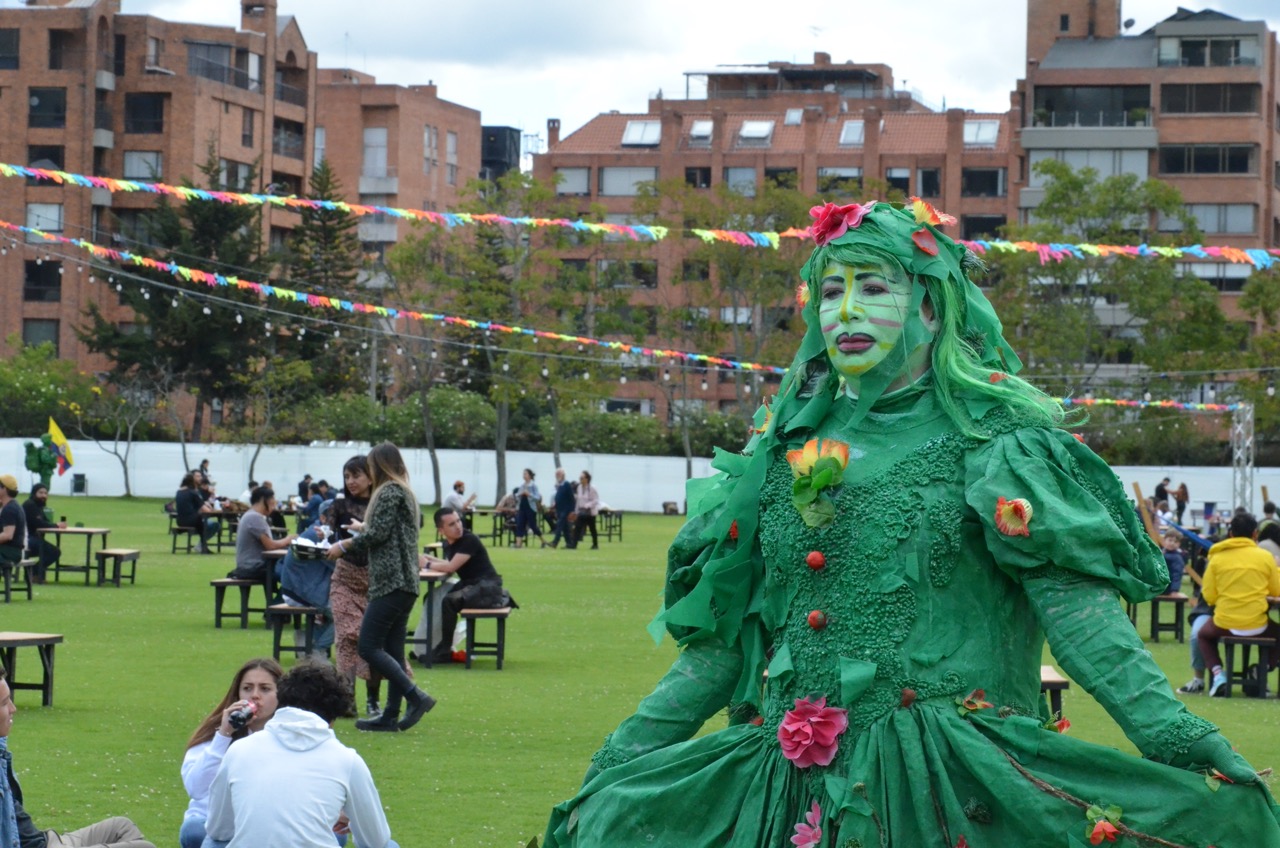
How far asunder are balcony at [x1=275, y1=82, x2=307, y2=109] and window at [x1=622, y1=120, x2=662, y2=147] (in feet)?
47.1

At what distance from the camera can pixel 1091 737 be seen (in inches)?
475

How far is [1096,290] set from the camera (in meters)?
54.7

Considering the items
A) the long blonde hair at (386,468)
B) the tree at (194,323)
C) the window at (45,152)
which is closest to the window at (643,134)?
the tree at (194,323)

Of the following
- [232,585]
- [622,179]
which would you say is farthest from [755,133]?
[232,585]

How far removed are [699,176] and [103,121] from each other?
25040 millimetres

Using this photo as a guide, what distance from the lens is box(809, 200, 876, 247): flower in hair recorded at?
416 cm

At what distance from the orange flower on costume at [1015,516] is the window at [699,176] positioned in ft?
259

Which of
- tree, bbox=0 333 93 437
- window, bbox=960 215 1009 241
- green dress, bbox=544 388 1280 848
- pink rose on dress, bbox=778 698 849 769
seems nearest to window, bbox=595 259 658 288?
tree, bbox=0 333 93 437

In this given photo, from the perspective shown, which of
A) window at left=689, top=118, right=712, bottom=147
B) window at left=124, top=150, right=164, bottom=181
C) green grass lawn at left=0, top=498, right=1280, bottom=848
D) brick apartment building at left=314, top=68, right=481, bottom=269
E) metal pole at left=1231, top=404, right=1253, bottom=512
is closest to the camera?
green grass lawn at left=0, top=498, right=1280, bottom=848

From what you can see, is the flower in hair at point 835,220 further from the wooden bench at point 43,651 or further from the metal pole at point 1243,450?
the metal pole at point 1243,450

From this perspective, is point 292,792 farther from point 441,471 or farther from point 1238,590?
point 441,471

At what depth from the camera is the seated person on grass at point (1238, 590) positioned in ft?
48.8

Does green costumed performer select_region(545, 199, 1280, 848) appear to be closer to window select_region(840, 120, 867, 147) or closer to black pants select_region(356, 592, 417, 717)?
black pants select_region(356, 592, 417, 717)

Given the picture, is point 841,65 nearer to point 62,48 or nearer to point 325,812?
point 62,48
